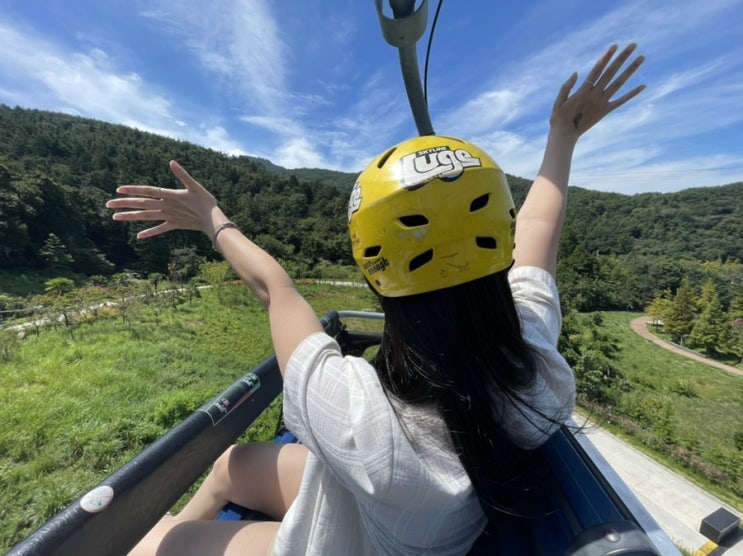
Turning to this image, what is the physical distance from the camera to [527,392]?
96cm

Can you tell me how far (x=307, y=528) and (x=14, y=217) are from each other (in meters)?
50.4

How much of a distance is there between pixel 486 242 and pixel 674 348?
38.4m

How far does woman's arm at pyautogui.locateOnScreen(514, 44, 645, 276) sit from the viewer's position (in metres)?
1.37

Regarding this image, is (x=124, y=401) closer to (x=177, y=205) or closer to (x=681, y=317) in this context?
(x=177, y=205)

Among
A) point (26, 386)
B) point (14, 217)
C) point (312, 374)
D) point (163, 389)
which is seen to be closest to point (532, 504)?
point (312, 374)

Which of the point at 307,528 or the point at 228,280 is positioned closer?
the point at 307,528

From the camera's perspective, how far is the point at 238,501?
167 cm

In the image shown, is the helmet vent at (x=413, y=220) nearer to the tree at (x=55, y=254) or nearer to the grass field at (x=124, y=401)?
the grass field at (x=124, y=401)

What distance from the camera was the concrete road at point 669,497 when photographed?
20.7 feet

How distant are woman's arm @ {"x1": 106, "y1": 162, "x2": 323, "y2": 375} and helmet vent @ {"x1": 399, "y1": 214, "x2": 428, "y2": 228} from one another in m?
0.34

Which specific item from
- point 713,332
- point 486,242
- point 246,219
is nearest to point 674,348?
point 713,332

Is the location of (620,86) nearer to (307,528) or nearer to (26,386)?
(307,528)

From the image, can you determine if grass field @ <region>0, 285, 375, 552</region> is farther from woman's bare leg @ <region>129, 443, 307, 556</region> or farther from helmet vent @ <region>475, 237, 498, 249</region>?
helmet vent @ <region>475, 237, 498, 249</region>

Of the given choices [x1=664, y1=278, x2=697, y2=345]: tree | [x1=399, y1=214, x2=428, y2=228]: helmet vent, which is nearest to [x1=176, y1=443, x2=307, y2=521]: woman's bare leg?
[x1=399, y1=214, x2=428, y2=228]: helmet vent
